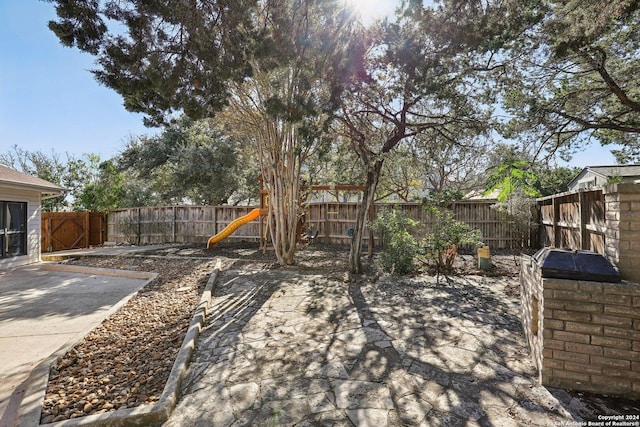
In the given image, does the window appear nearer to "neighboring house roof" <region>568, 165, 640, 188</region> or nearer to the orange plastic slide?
the orange plastic slide

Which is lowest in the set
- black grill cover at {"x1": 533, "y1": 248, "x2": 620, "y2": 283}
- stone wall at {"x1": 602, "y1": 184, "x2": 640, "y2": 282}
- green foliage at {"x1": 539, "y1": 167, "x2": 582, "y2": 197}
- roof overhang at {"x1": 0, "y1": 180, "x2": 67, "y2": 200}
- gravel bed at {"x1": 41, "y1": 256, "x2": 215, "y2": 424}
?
gravel bed at {"x1": 41, "y1": 256, "x2": 215, "y2": 424}

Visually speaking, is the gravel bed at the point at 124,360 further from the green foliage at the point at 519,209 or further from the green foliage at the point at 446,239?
the green foliage at the point at 519,209

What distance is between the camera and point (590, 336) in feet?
7.27

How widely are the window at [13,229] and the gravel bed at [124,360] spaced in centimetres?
626

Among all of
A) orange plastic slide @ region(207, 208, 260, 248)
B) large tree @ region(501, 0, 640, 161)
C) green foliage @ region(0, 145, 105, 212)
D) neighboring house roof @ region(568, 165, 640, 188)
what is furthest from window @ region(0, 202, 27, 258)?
neighboring house roof @ region(568, 165, 640, 188)

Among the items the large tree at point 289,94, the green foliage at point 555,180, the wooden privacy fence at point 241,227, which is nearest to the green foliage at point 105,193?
the wooden privacy fence at point 241,227

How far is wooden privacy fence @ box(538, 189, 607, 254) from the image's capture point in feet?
15.1

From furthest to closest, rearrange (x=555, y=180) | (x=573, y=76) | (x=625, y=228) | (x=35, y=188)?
(x=555, y=180), (x=35, y=188), (x=573, y=76), (x=625, y=228)

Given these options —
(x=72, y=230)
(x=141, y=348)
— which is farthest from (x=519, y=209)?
(x=72, y=230)

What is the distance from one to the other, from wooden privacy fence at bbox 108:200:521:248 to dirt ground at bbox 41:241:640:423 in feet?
10.1

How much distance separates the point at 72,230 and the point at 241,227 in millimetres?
8253

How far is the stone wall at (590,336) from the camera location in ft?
7.00

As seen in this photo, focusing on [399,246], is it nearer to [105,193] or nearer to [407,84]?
[407,84]

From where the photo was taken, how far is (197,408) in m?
2.23
